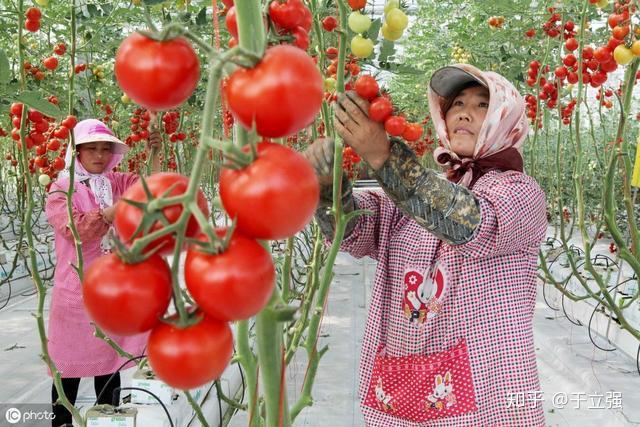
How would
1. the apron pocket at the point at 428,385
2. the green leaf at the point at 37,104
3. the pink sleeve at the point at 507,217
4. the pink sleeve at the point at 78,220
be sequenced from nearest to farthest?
the green leaf at the point at 37,104, the pink sleeve at the point at 507,217, the apron pocket at the point at 428,385, the pink sleeve at the point at 78,220

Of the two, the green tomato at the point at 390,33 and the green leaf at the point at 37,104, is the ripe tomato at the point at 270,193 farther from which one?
the green leaf at the point at 37,104

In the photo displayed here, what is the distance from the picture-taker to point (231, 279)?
1.17ft

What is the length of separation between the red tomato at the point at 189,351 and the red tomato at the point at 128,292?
0.02m

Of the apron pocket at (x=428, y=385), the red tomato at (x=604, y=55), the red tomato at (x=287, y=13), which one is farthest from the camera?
the red tomato at (x=604, y=55)

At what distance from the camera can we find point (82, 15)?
1669 millimetres

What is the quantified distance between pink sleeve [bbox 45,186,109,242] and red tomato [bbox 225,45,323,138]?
5.74 ft

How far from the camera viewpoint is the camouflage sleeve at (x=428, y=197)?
911 millimetres

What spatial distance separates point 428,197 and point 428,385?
0.44m

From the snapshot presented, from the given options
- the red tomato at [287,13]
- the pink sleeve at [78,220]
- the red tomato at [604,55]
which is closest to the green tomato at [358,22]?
the red tomato at [287,13]

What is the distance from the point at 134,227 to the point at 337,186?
1.43 ft

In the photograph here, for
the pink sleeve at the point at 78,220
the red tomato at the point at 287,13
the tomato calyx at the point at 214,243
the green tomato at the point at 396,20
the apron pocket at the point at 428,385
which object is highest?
the green tomato at the point at 396,20

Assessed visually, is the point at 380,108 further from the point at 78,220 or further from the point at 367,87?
the point at 78,220

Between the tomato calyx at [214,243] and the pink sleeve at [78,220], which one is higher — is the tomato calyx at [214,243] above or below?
above

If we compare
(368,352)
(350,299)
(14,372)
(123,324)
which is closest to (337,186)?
(123,324)
